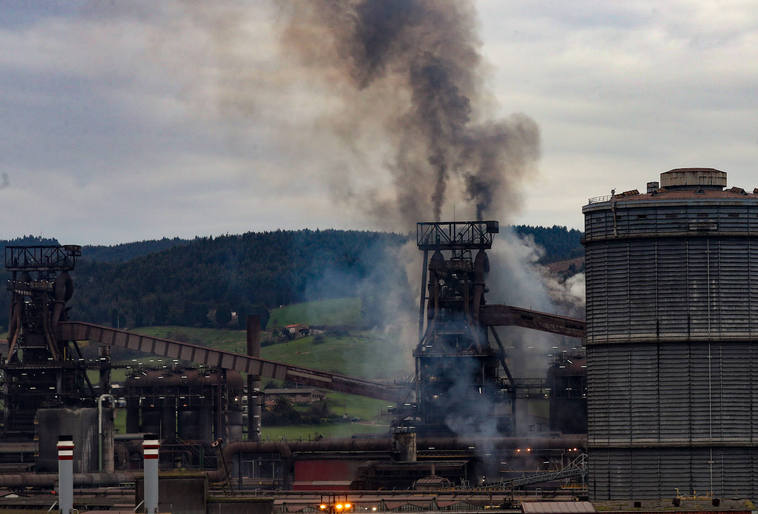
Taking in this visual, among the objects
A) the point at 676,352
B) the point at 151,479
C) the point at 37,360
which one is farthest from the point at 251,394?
the point at 151,479

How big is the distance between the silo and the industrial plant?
0.32 feet

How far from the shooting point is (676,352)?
293 feet

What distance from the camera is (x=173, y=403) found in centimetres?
16625

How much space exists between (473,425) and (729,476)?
187 feet

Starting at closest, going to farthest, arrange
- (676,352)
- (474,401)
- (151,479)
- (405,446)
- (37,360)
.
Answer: (151,479) < (676,352) < (405,446) < (474,401) < (37,360)

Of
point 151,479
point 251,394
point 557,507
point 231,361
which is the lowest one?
point 557,507

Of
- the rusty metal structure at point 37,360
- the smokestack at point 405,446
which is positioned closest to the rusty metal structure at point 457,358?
the smokestack at point 405,446

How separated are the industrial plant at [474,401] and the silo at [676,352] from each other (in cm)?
10

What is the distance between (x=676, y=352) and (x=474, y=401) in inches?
2249

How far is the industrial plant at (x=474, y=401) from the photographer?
89000 millimetres

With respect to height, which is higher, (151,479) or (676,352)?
(676,352)

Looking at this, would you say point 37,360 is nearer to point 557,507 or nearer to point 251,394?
point 251,394

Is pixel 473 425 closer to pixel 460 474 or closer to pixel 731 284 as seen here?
pixel 460 474

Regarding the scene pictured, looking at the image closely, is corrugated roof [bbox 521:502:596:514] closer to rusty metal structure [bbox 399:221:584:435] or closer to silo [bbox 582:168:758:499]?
silo [bbox 582:168:758:499]
